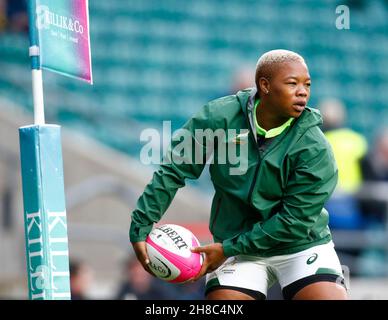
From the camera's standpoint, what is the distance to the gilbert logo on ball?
18.3 ft

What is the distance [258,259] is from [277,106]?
85 centimetres

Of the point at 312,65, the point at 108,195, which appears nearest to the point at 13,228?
the point at 108,195

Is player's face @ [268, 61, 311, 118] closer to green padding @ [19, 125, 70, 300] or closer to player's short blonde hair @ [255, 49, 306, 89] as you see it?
player's short blonde hair @ [255, 49, 306, 89]

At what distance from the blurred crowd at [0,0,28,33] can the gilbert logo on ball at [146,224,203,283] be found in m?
8.20

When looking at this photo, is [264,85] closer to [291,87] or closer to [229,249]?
[291,87]

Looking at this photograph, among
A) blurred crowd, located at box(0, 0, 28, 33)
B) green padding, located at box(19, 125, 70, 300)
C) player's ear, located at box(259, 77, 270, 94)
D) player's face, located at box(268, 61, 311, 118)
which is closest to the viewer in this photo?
green padding, located at box(19, 125, 70, 300)

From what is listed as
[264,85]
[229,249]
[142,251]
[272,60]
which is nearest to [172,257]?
[142,251]

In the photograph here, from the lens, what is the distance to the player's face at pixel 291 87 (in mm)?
5434

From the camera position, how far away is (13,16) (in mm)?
13477

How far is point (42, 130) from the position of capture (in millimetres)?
5348

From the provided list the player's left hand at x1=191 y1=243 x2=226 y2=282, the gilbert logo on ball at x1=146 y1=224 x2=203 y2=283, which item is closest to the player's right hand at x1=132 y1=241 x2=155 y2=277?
the gilbert logo on ball at x1=146 y1=224 x2=203 y2=283

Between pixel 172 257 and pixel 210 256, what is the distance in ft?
0.67

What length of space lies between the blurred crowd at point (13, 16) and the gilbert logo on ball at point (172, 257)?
26.9 ft

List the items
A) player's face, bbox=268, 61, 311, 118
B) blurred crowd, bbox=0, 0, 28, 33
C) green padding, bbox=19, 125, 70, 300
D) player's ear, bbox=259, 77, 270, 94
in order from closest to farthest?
green padding, bbox=19, 125, 70, 300
player's face, bbox=268, 61, 311, 118
player's ear, bbox=259, 77, 270, 94
blurred crowd, bbox=0, 0, 28, 33
